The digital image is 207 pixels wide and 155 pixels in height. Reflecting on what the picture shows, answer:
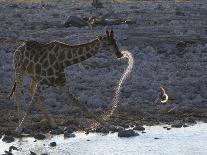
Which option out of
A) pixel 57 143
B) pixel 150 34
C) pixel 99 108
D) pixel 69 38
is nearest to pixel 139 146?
pixel 57 143

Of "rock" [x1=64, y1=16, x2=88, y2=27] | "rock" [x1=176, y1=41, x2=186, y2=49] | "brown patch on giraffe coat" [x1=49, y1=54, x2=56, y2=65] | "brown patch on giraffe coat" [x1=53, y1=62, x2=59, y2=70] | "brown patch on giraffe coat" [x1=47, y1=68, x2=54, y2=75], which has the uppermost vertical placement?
"brown patch on giraffe coat" [x1=49, y1=54, x2=56, y2=65]

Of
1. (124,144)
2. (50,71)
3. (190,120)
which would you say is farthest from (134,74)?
(124,144)

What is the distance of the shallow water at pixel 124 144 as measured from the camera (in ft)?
37.9

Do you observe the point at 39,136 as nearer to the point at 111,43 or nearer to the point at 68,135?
the point at 68,135

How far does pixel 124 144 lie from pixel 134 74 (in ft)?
24.9

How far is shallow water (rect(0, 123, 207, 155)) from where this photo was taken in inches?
455

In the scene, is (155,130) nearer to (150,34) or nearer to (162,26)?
A: (150,34)

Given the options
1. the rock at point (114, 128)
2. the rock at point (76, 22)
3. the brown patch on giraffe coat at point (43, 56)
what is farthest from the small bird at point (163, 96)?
the rock at point (76, 22)

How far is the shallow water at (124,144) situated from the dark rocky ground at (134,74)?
0.87 meters

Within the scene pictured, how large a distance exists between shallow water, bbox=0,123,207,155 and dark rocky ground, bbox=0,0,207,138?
87 centimetres

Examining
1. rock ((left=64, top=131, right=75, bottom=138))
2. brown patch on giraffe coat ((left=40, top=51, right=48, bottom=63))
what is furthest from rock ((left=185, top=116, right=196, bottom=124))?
brown patch on giraffe coat ((left=40, top=51, right=48, bottom=63))

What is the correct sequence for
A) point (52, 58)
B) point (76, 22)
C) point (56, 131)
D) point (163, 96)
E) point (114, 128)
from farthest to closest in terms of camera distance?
point (76, 22) < point (163, 96) < point (114, 128) < point (52, 58) < point (56, 131)

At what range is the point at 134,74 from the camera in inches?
768

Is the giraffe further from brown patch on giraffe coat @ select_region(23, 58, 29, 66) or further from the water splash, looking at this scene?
the water splash
